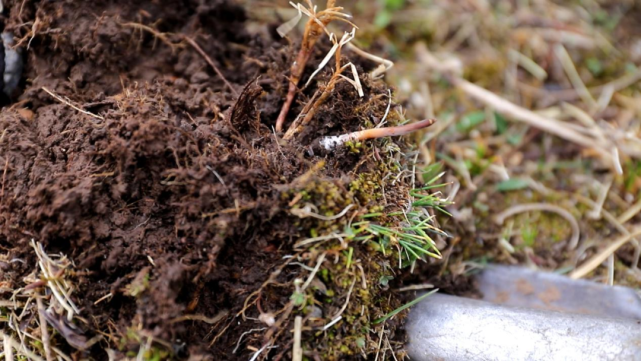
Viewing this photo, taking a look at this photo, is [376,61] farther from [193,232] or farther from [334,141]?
[193,232]

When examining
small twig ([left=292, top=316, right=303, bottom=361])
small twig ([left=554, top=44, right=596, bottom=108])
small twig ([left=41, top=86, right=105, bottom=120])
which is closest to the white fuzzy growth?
small twig ([left=292, top=316, right=303, bottom=361])

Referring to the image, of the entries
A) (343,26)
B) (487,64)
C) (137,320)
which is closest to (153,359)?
(137,320)

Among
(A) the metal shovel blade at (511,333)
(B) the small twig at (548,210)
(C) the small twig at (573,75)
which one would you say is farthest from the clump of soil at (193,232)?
(C) the small twig at (573,75)

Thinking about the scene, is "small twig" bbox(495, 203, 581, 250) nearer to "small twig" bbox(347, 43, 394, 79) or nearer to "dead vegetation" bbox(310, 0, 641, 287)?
"dead vegetation" bbox(310, 0, 641, 287)

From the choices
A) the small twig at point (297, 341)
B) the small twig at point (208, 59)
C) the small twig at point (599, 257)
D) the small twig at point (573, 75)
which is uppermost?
the small twig at point (208, 59)

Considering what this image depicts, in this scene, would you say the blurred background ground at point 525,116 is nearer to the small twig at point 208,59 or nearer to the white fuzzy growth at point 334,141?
the white fuzzy growth at point 334,141

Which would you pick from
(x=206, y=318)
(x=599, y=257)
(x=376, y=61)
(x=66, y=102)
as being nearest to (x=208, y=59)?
(x=66, y=102)

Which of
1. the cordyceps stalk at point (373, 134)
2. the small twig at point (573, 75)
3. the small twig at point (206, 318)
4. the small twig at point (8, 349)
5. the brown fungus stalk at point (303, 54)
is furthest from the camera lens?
the small twig at point (573, 75)

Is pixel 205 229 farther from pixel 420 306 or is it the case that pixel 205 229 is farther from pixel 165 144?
pixel 420 306
